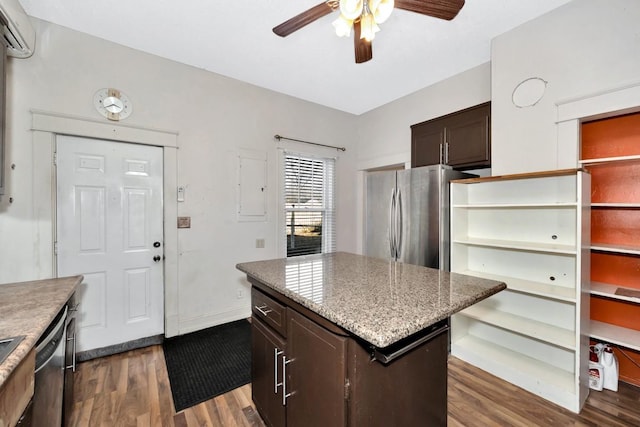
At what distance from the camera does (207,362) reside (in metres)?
2.39

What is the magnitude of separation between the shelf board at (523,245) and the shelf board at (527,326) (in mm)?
630

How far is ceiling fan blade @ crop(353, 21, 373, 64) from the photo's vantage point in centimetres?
176

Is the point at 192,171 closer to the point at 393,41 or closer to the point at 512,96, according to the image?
the point at 393,41

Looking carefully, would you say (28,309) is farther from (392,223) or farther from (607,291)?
(607,291)

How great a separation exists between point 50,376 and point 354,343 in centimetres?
146

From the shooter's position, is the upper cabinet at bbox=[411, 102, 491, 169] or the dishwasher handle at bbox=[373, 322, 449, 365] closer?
the dishwasher handle at bbox=[373, 322, 449, 365]

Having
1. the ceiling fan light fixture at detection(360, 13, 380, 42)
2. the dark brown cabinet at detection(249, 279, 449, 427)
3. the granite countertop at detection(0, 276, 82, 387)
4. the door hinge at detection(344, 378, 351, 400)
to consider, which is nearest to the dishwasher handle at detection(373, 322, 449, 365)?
the dark brown cabinet at detection(249, 279, 449, 427)

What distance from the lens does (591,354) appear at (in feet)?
6.88

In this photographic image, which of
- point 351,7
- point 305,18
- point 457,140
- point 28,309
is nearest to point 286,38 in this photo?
point 305,18

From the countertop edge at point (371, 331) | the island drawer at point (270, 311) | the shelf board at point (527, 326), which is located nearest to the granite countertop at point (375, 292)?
the countertop edge at point (371, 331)

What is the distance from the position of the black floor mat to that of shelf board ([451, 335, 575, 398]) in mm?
2007

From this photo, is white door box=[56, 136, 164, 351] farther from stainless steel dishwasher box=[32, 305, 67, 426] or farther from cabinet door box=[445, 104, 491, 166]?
cabinet door box=[445, 104, 491, 166]

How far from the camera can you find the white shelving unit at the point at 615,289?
1792 mm

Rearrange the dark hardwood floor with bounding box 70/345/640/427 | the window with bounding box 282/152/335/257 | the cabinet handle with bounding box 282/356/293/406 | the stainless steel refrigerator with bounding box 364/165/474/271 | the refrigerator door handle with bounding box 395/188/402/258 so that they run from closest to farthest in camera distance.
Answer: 1. the cabinet handle with bounding box 282/356/293/406
2. the dark hardwood floor with bounding box 70/345/640/427
3. the stainless steel refrigerator with bounding box 364/165/474/271
4. the refrigerator door handle with bounding box 395/188/402/258
5. the window with bounding box 282/152/335/257
